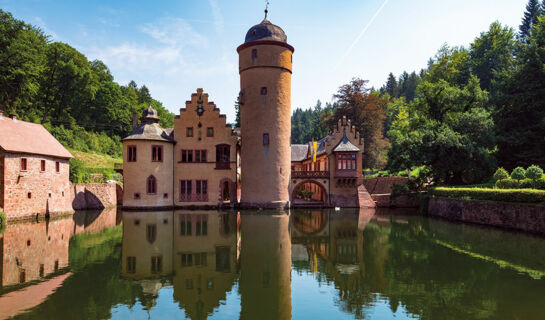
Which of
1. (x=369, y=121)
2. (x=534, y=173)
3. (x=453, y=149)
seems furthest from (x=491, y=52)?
(x=534, y=173)

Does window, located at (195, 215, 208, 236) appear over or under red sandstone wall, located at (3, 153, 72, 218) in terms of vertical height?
under

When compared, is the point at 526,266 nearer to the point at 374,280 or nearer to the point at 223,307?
the point at 374,280

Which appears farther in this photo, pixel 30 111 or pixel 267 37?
pixel 30 111

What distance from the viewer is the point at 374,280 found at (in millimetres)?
10836

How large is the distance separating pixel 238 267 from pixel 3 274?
7.73m

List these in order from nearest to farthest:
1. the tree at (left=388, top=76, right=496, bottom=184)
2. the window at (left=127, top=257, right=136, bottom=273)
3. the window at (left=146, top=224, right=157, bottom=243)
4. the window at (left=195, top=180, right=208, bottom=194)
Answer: the window at (left=127, top=257, right=136, bottom=273), the window at (left=146, top=224, right=157, bottom=243), the tree at (left=388, top=76, right=496, bottom=184), the window at (left=195, top=180, right=208, bottom=194)

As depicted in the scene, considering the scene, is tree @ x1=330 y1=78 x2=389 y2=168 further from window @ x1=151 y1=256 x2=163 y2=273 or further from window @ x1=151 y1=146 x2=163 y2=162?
window @ x1=151 y1=256 x2=163 y2=273

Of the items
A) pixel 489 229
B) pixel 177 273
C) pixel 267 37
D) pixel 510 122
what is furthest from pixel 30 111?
pixel 510 122

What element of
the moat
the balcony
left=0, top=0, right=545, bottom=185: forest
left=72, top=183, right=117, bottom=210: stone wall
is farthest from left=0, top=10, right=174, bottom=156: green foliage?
the balcony

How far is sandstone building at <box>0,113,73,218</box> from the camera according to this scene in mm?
23375

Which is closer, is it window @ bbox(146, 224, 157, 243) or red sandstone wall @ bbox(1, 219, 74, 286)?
red sandstone wall @ bbox(1, 219, 74, 286)

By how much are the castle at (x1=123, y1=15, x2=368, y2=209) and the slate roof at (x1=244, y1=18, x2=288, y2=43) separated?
0.33 ft

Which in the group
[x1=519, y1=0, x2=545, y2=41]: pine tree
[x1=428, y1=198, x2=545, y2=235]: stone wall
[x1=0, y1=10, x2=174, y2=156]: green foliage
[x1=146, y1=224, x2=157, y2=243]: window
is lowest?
[x1=146, y1=224, x2=157, y2=243]: window

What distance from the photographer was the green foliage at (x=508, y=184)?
24336mm
